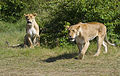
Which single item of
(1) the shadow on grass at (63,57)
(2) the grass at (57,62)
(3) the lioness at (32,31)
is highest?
(3) the lioness at (32,31)

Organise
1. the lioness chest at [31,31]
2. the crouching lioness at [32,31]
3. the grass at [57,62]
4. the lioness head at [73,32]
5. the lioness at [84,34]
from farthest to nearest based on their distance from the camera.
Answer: the lioness chest at [31,31] → the crouching lioness at [32,31] → the lioness at [84,34] → the lioness head at [73,32] → the grass at [57,62]

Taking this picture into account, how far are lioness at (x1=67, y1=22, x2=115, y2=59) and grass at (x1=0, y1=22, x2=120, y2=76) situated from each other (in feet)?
1.24

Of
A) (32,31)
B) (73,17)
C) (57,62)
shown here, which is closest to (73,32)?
(57,62)

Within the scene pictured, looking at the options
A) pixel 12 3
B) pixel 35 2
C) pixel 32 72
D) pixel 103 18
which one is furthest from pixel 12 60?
pixel 35 2

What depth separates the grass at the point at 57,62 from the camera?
281 inches

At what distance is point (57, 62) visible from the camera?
8.57 m

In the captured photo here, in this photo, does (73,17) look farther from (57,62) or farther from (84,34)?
(57,62)

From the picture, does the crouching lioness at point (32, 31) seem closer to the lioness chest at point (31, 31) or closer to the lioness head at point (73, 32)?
the lioness chest at point (31, 31)

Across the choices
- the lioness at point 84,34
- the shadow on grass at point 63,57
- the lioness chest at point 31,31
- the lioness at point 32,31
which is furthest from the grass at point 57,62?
the lioness chest at point 31,31

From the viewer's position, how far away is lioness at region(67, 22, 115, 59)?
8352mm

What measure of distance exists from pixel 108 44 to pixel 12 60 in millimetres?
3945

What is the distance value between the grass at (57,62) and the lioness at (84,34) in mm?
377

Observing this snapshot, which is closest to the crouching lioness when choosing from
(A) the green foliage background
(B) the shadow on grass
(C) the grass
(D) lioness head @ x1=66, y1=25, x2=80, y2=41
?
(A) the green foliage background

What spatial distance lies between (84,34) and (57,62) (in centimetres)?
127
